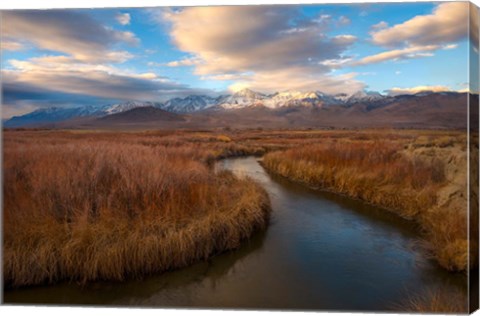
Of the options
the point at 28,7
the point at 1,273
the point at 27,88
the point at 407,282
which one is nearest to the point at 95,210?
the point at 1,273

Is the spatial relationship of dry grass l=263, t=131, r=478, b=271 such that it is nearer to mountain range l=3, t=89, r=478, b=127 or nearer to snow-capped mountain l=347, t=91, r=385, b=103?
mountain range l=3, t=89, r=478, b=127

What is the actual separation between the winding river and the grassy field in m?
0.17

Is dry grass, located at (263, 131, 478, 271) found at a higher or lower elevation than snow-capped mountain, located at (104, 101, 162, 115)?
lower

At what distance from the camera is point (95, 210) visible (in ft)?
15.4

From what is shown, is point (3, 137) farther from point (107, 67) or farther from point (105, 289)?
point (105, 289)

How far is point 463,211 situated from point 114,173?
4378 millimetres

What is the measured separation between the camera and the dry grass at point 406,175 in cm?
399

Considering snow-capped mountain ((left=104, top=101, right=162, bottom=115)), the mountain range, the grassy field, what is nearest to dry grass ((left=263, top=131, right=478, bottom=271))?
the grassy field

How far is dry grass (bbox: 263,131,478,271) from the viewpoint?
3986 mm

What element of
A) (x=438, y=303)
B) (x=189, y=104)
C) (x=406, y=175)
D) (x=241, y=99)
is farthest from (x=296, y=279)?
(x=406, y=175)

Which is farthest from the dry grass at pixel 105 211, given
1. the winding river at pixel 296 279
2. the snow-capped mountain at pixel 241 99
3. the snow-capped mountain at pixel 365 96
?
the snow-capped mountain at pixel 365 96

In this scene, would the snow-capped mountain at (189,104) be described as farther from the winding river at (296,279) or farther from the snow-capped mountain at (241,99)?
the winding river at (296,279)

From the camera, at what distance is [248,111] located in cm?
522

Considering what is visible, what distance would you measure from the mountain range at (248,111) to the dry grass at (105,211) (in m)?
0.30
